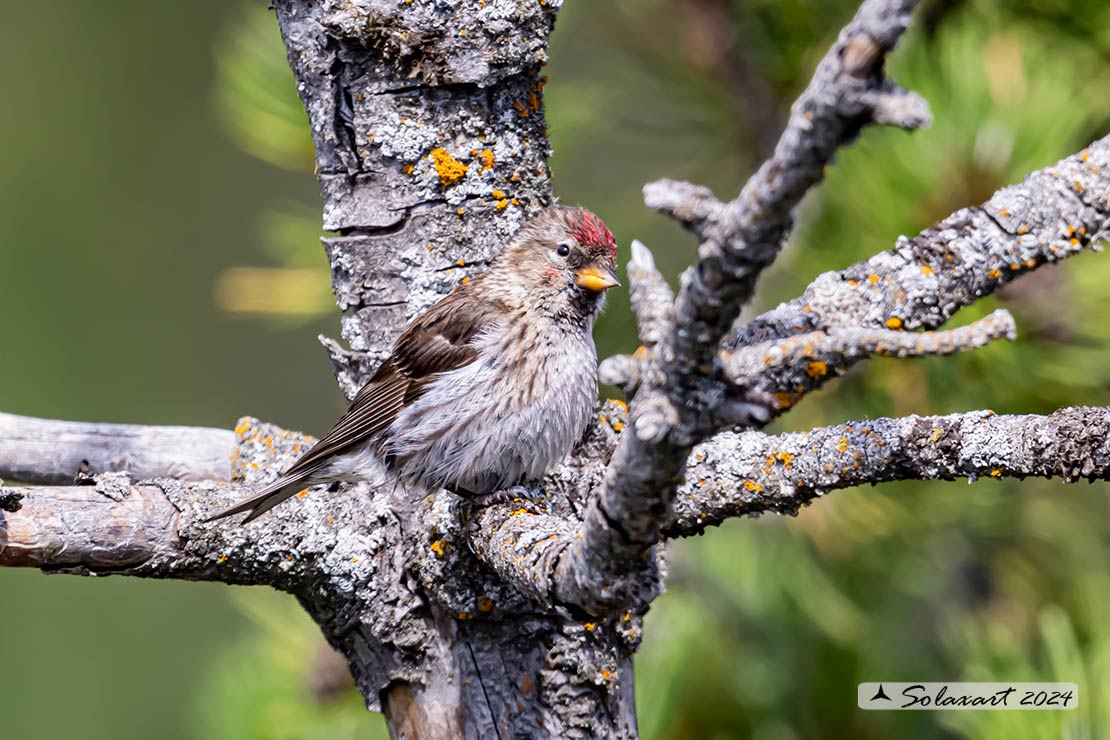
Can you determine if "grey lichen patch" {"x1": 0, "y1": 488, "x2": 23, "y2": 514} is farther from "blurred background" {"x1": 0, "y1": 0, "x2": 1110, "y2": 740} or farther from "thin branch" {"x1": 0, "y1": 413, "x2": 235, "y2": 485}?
"blurred background" {"x1": 0, "y1": 0, "x2": 1110, "y2": 740}

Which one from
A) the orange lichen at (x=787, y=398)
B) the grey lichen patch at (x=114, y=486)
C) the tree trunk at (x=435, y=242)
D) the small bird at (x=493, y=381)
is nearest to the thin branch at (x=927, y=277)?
the orange lichen at (x=787, y=398)

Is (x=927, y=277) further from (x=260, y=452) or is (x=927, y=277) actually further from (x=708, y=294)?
(x=260, y=452)

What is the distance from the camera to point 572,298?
272 centimetres

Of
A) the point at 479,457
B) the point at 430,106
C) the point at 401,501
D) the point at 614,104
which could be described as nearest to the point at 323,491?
the point at 401,501

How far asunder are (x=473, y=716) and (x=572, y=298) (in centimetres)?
106

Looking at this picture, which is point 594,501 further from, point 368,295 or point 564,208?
point 564,208

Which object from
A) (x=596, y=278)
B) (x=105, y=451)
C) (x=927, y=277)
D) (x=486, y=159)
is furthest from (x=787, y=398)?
(x=105, y=451)

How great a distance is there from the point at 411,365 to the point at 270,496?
50 centimetres

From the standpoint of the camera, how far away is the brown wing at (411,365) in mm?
2301

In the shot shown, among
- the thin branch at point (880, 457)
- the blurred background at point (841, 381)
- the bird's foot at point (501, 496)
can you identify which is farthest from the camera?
the blurred background at point (841, 381)

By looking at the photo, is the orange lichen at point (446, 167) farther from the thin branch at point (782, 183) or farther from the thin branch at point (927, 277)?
the thin branch at point (782, 183)

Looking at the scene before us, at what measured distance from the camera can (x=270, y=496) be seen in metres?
2.07

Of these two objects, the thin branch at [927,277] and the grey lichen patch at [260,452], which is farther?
the grey lichen patch at [260,452]

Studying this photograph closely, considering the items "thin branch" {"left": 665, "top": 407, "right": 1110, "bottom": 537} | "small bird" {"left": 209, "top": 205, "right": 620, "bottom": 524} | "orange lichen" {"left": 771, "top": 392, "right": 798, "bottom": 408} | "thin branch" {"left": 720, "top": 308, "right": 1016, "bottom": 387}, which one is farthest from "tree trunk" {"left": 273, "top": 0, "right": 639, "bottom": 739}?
"thin branch" {"left": 720, "top": 308, "right": 1016, "bottom": 387}
